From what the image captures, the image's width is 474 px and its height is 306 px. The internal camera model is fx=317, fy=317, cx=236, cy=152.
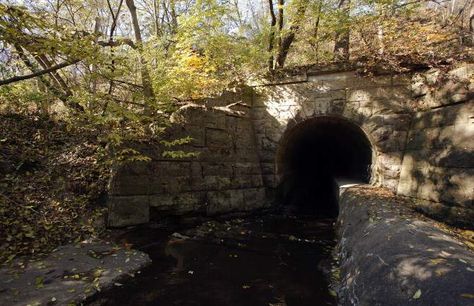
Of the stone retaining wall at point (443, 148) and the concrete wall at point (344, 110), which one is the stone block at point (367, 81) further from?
the stone retaining wall at point (443, 148)

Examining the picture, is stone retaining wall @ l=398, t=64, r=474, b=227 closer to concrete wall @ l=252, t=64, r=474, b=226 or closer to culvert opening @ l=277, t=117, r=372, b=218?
concrete wall @ l=252, t=64, r=474, b=226

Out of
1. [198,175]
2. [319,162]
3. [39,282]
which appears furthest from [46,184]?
[319,162]

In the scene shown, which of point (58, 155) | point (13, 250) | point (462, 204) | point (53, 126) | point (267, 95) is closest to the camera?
point (13, 250)

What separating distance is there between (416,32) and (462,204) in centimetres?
686

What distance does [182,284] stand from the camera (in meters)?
4.63

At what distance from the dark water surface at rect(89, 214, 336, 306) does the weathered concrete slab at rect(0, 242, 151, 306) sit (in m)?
0.26

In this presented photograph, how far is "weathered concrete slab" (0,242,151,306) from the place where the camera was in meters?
3.96

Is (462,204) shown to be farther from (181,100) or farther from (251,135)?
(181,100)

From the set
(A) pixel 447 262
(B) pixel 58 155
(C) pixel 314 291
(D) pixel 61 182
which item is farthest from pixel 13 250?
(A) pixel 447 262

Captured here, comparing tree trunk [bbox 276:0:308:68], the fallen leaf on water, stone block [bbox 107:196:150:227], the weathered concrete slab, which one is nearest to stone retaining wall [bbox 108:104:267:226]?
stone block [bbox 107:196:150:227]

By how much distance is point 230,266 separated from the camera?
17.8 feet

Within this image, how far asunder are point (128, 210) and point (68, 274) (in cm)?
231

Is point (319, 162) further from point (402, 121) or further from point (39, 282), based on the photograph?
point (39, 282)

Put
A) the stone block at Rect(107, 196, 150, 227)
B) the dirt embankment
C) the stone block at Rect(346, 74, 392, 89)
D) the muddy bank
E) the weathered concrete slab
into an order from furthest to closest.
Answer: the stone block at Rect(346, 74, 392, 89)
the stone block at Rect(107, 196, 150, 227)
the dirt embankment
the weathered concrete slab
the muddy bank
